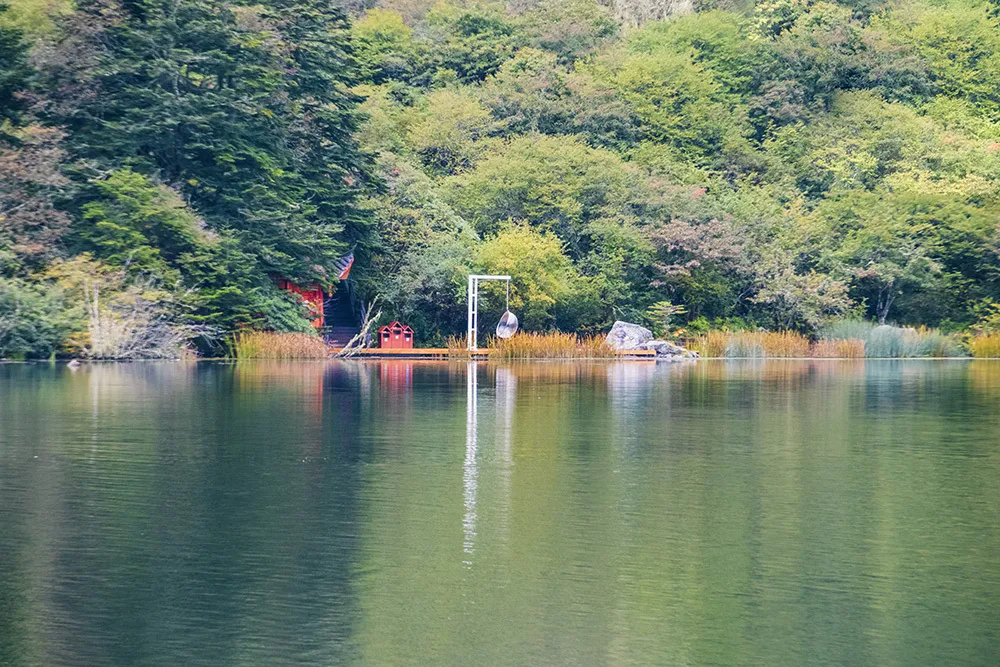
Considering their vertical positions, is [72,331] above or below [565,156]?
below

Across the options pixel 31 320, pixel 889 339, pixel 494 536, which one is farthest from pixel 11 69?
pixel 494 536

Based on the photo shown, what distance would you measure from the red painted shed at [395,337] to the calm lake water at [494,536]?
19670mm

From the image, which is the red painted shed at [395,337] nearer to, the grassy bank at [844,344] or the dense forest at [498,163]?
the dense forest at [498,163]

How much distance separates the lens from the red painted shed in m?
39.7

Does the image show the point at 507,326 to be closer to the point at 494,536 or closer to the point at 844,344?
the point at 844,344

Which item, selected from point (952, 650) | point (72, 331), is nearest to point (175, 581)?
point (952, 650)

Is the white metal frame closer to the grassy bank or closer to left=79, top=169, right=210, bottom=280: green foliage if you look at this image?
the grassy bank

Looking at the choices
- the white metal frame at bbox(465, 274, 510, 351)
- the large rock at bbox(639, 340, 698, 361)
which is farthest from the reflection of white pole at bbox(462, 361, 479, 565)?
the large rock at bbox(639, 340, 698, 361)

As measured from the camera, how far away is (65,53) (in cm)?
3488

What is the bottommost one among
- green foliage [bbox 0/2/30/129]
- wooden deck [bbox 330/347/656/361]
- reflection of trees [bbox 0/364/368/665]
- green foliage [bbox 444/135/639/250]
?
reflection of trees [bbox 0/364/368/665]

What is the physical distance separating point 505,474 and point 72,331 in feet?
69.7

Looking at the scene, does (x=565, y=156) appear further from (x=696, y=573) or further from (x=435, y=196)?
(x=696, y=573)

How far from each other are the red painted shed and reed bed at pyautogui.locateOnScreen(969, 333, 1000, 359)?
16158 millimetres

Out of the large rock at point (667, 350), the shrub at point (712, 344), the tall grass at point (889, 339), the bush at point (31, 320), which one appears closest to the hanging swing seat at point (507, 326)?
the large rock at point (667, 350)
